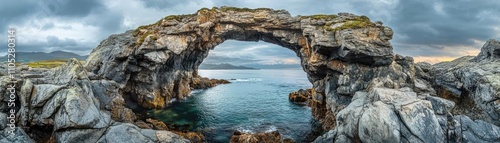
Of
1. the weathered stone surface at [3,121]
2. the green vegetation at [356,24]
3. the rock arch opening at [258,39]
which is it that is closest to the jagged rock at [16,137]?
the weathered stone surface at [3,121]

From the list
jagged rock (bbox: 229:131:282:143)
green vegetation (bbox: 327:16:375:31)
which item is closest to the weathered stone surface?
jagged rock (bbox: 229:131:282:143)

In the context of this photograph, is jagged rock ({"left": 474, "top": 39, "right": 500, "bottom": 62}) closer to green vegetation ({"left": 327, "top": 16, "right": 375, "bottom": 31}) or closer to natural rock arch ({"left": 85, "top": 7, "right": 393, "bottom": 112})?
natural rock arch ({"left": 85, "top": 7, "right": 393, "bottom": 112})

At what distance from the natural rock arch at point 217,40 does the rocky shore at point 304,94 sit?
193mm

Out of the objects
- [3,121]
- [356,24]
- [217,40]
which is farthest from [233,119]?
[3,121]

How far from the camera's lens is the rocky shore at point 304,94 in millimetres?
22594

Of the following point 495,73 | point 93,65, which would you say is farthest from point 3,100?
point 495,73

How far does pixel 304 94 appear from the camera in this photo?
251 ft

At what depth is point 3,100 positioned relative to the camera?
83.0 feet

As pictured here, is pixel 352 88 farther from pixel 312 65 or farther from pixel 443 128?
pixel 443 128

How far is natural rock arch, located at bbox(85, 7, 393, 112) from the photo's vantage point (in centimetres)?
4059

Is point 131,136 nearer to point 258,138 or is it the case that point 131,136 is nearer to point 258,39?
point 258,138

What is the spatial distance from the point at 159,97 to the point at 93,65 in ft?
47.4

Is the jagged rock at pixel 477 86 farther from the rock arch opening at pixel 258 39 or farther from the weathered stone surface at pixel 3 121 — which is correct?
Result: the weathered stone surface at pixel 3 121

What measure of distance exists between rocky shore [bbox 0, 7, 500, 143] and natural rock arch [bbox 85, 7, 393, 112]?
193mm
